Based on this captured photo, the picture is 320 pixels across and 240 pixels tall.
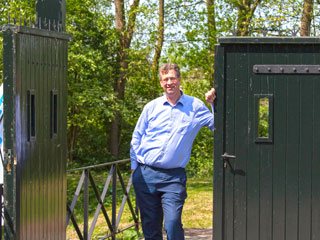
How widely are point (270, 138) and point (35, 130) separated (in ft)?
6.42

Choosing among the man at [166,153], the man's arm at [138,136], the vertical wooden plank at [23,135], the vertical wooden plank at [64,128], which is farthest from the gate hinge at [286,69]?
Result: the vertical wooden plank at [23,135]

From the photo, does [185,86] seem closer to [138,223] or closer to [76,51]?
[76,51]

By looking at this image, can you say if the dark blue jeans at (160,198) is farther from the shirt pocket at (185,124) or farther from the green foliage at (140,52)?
the green foliage at (140,52)

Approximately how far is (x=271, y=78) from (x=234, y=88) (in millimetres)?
322

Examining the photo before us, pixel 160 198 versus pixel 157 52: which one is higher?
pixel 157 52

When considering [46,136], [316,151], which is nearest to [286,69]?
[316,151]

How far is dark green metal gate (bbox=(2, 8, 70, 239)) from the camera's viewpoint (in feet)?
14.3

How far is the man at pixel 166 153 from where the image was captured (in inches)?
197

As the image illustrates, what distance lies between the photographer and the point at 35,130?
4660 millimetres

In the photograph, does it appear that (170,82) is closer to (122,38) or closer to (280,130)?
(280,130)

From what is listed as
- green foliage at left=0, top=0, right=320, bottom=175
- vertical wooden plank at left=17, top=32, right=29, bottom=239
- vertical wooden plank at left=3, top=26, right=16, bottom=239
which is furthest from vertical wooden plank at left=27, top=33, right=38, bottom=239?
green foliage at left=0, top=0, right=320, bottom=175

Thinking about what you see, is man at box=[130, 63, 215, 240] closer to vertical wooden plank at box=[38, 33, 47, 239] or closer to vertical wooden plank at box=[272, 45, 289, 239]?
vertical wooden plank at box=[272, 45, 289, 239]

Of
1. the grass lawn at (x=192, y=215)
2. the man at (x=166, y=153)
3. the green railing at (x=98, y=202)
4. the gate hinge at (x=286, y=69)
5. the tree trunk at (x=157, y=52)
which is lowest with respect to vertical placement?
the grass lawn at (x=192, y=215)

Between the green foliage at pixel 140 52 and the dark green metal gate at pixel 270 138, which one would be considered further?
the green foliage at pixel 140 52
